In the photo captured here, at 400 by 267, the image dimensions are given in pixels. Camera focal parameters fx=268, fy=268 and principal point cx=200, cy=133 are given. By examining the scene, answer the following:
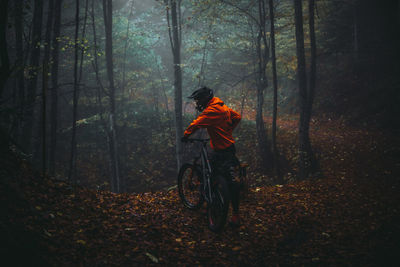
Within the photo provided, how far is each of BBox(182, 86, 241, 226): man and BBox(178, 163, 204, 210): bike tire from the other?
2.48 ft

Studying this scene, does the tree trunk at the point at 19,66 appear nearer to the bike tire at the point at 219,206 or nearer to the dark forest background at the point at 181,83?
the dark forest background at the point at 181,83

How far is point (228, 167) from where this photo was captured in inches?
201

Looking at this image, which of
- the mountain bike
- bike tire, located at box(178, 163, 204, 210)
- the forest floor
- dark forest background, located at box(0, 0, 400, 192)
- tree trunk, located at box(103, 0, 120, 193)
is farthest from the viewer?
tree trunk, located at box(103, 0, 120, 193)

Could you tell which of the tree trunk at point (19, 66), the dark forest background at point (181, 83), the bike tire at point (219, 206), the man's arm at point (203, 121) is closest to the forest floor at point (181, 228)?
the bike tire at point (219, 206)

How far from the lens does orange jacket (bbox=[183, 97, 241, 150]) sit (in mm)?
5078

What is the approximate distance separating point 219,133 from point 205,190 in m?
1.21

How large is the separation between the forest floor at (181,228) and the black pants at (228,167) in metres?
0.73

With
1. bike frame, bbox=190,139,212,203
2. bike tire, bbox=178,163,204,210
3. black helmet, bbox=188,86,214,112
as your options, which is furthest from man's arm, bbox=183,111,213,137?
bike tire, bbox=178,163,204,210

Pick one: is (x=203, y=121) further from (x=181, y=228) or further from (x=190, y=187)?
(x=181, y=228)

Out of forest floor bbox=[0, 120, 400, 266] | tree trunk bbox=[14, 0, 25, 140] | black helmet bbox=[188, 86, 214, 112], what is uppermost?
tree trunk bbox=[14, 0, 25, 140]

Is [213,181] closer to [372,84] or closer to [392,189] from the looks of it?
[392,189]

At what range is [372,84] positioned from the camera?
15648 millimetres

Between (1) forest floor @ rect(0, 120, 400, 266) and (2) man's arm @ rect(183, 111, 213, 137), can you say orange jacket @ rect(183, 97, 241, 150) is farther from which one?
(1) forest floor @ rect(0, 120, 400, 266)

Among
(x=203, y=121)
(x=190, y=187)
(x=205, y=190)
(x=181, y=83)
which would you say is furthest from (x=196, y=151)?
(x=203, y=121)
